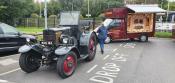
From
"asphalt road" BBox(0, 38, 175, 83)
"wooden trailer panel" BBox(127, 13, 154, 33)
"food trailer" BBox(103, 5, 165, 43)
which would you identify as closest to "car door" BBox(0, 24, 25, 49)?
"asphalt road" BBox(0, 38, 175, 83)

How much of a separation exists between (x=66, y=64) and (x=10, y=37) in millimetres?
4613

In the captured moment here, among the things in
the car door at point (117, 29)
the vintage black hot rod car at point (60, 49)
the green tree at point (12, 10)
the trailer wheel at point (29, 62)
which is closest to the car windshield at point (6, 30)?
the vintage black hot rod car at point (60, 49)

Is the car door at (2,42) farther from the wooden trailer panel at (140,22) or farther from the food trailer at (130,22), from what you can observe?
the wooden trailer panel at (140,22)

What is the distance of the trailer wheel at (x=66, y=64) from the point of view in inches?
340

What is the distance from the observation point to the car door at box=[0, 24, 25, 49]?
12.4 meters

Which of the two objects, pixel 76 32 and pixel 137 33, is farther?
pixel 137 33

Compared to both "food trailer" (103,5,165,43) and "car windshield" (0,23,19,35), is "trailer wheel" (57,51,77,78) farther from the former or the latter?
"food trailer" (103,5,165,43)

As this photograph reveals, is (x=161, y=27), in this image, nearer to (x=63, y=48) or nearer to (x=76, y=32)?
(x=76, y=32)

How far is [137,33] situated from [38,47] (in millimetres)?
11375

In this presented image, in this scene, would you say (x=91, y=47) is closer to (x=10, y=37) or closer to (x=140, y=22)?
(x=10, y=37)

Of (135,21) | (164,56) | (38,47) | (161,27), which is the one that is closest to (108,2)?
(161,27)

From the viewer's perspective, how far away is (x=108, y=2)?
205 ft

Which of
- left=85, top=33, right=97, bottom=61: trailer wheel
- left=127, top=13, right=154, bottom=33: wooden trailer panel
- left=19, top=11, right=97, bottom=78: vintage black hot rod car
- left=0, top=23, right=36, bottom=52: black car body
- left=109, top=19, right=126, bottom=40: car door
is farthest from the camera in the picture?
left=127, top=13, right=154, bottom=33: wooden trailer panel

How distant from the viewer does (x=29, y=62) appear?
380 inches
